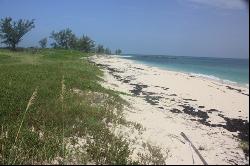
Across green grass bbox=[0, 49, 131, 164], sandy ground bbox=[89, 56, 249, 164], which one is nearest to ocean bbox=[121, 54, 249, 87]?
sandy ground bbox=[89, 56, 249, 164]

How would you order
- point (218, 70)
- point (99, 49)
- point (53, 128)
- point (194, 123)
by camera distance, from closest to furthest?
point (53, 128)
point (194, 123)
point (218, 70)
point (99, 49)

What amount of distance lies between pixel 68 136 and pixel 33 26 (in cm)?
8102

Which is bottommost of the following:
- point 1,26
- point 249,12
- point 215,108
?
point 215,108

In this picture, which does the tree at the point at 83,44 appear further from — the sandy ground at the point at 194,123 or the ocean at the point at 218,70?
the sandy ground at the point at 194,123

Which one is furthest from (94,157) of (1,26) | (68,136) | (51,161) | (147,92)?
(1,26)

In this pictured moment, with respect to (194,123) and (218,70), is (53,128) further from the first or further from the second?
(218,70)

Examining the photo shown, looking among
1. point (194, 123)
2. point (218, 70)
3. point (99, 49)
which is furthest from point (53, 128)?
point (99, 49)

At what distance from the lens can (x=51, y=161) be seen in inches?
266

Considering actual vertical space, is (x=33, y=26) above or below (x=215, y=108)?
above

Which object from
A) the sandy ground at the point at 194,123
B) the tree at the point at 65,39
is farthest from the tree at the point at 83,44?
the sandy ground at the point at 194,123

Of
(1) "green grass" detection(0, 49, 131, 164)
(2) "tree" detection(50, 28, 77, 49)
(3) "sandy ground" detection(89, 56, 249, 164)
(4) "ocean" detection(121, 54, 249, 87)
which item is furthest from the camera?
(2) "tree" detection(50, 28, 77, 49)

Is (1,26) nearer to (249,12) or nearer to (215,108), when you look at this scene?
(215,108)

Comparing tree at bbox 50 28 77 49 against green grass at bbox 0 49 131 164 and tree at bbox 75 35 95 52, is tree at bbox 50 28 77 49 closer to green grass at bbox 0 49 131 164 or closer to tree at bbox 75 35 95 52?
tree at bbox 75 35 95 52

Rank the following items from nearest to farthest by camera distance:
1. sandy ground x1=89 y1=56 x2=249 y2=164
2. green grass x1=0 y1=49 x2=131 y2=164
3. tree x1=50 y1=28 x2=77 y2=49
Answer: sandy ground x1=89 y1=56 x2=249 y2=164, green grass x1=0 y1=49 x2=131 y2=164, tree x1=50 y1=28 x2=77 y2=49
